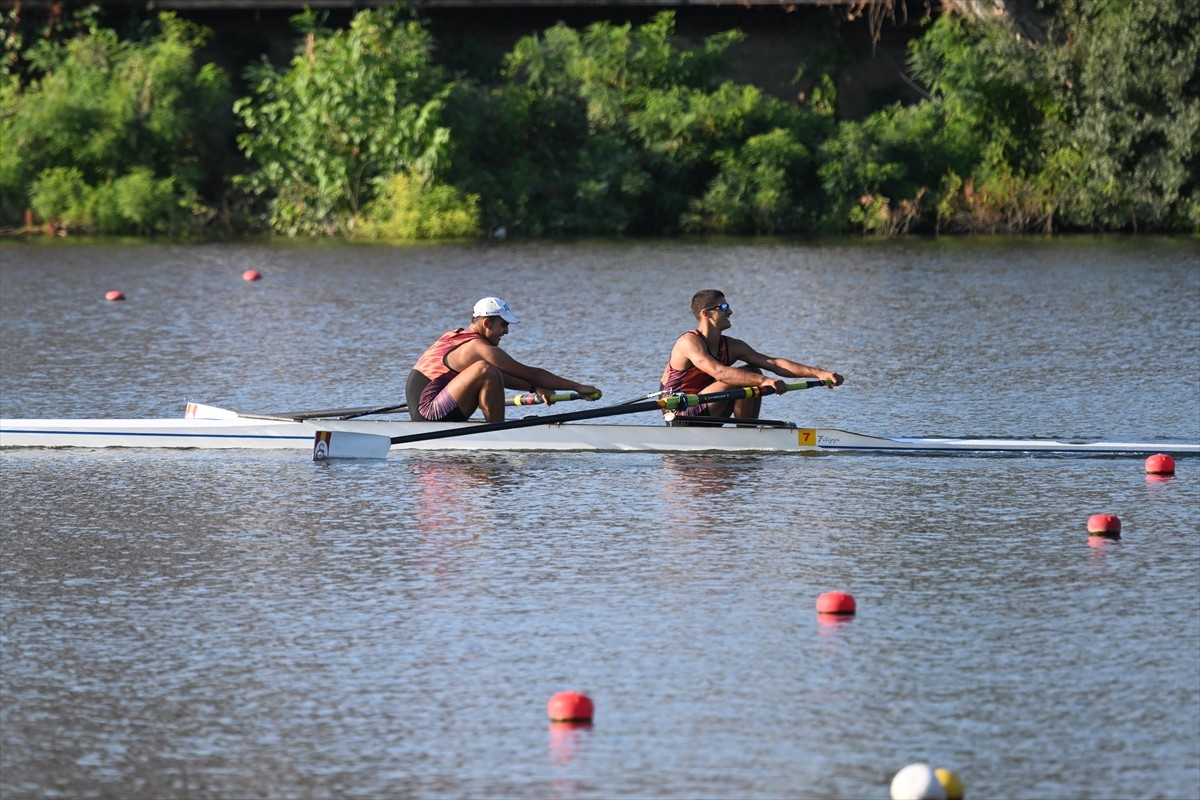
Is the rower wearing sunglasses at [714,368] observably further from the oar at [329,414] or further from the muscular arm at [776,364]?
the oar at [329,414]

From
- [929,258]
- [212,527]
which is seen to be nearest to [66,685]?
[212,527]

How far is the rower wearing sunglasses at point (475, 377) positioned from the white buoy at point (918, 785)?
6.83 meters

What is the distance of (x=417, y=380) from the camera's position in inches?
498

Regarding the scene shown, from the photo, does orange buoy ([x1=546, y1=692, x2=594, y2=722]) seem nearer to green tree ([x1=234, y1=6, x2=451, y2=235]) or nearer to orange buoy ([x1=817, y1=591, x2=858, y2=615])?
orange buoy ([x1=817, y1=591, x2=858, y2=615])

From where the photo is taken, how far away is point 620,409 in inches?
490

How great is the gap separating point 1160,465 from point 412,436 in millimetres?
4685

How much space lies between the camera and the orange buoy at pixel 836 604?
7898mm

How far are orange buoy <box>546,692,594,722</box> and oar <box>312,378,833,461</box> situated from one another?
5.68m

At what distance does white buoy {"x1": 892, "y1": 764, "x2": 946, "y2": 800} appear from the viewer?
18.3ft

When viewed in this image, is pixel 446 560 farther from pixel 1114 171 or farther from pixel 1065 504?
pixel 1114 171

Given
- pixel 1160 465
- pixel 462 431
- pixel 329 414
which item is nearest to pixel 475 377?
pixel 462 431

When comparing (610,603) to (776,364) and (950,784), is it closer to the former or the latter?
(950,784)

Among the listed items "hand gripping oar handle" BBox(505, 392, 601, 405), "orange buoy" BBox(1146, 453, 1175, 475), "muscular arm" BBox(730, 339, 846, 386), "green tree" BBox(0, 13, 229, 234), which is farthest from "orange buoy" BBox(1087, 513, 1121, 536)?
"green tree" BBox(0, 13, 229, 234)

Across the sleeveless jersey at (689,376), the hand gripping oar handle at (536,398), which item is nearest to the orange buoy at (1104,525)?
the sleeveless jersey at (689,376)
